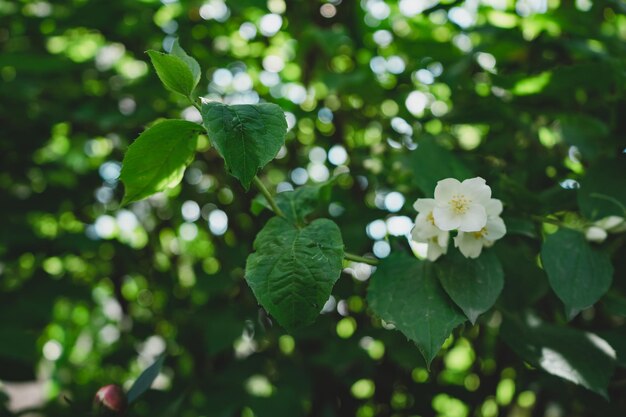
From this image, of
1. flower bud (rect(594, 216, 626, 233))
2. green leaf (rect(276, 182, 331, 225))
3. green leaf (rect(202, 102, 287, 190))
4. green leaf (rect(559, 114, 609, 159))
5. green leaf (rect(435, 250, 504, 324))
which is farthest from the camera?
green leaf (rect(559, 114, 609, 159))

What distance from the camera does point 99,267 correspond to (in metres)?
2.28

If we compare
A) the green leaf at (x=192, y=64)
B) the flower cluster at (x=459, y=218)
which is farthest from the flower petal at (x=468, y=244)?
the green leaf at (x=192, y=64)

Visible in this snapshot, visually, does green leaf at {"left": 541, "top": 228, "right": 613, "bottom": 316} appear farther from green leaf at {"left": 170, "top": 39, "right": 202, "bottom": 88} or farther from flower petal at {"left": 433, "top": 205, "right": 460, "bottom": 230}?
green leaf at {"left": 170, "top": 39, "right": 202, "bottom": 88}

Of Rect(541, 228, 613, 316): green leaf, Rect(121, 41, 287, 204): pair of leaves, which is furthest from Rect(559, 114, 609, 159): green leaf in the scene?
Rect(121, 41, 287, 204): pair of leaves

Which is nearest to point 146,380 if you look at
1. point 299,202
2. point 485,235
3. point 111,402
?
point 111,402

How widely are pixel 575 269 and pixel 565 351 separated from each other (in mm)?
182

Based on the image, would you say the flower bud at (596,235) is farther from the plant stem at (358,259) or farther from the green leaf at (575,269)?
the plant stem at (358,259)

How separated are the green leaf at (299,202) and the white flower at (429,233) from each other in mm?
169

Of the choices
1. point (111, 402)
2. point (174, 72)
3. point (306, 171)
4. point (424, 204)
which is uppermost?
point (174, 72)

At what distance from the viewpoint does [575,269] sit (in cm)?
91

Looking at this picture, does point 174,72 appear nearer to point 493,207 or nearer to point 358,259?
point 358,259

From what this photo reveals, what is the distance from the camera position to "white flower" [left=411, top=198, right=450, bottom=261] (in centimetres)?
91

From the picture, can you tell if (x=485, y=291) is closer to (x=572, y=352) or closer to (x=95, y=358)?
(x=572, y=352)

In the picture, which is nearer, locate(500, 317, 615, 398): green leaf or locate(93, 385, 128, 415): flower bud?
locate(500, 317, 615, 398): green leaf
